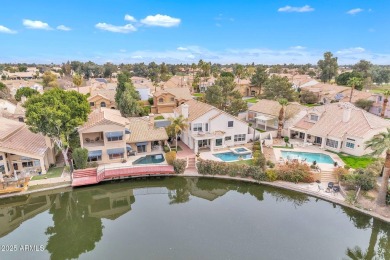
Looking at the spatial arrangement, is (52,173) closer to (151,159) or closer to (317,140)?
(151,159)

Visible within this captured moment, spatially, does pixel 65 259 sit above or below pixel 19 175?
below

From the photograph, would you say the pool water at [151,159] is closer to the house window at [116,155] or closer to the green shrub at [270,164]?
the house window at [116,155]

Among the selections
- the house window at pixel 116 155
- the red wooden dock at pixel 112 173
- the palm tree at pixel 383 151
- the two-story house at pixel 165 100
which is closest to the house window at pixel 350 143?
the palm tree at pixel 383 151

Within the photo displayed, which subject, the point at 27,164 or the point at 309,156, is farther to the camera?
the point at 309,156

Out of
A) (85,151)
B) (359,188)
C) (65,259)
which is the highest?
(85,151)

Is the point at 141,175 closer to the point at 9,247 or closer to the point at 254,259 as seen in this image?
the point at 9,247

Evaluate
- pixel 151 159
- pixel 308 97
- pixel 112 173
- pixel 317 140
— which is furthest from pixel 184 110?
pixel 308 97

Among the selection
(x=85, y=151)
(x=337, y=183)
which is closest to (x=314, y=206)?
(x=337, y=183)
